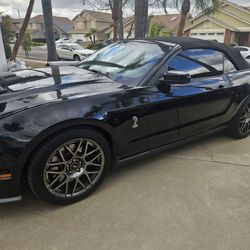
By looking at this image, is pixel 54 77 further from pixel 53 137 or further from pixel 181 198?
pixel 181 198

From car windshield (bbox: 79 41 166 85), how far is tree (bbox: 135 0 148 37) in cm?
379

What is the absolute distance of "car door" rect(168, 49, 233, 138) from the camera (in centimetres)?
295

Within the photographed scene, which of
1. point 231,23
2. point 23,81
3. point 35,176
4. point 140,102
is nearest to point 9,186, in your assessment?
point 35,176

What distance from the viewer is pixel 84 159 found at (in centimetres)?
236

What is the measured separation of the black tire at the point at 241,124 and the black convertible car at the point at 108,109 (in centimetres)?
9

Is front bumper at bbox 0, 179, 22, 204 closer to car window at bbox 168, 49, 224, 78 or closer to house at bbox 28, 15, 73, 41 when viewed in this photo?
car window at bbox 168, 49, 224, 78

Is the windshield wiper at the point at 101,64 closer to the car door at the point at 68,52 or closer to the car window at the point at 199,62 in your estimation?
the car window at the point at 199,62

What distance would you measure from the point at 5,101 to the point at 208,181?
220 cm

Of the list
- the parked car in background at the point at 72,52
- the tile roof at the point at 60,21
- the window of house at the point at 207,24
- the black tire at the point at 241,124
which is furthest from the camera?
the tile roof at the point at 60,21

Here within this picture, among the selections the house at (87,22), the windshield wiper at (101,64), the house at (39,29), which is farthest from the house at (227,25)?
the house at (39,29)

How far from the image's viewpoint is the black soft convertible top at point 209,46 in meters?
3.09

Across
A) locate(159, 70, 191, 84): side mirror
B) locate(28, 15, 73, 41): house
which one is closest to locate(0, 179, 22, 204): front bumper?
locate(159, 70, 191, 84): side mirror

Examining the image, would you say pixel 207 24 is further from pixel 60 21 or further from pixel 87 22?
pixel 60 21

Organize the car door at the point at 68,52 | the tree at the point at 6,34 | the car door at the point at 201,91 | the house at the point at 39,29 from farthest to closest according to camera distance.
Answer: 1. the house at the point at 39,29
2. the car door at the point at 68,52
3. the tree at the point at 6,34
4. the car door at the point at 201,91
